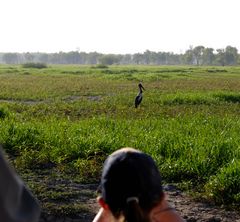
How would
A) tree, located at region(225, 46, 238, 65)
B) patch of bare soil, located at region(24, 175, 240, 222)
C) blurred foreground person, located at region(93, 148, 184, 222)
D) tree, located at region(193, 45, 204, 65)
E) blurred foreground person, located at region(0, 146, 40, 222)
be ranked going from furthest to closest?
tree, located at region(193, 45, 204, 65) → tree, located at region(225, 46, 238, 65) → patch of bare soil, located at region(24, 175, 240, 222) → blurred foreground person, located at region(93, 148, 184, 222) → blurred foreground person, located at region(0, 146, 40, 222)

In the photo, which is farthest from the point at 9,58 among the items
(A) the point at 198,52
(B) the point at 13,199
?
(B) the point at 13,199

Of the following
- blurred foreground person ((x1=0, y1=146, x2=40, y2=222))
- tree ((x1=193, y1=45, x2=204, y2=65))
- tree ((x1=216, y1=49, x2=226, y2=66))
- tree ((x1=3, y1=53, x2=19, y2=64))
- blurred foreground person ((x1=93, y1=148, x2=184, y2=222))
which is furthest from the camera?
tree ((x1=3, y1=53, x2=19, y2=64))

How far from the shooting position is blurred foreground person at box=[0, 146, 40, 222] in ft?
3.28

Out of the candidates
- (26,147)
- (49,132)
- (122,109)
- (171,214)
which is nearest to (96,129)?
(49,132)

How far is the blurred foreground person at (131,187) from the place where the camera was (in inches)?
59.6

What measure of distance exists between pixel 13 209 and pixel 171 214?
2.71 ft

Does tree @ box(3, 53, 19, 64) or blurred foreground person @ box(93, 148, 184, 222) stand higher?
blurred foreground person @ box(93, 148, 184, 222)

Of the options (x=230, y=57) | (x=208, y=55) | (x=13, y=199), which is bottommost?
(x=230, y=57)

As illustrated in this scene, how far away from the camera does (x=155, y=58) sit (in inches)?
6235

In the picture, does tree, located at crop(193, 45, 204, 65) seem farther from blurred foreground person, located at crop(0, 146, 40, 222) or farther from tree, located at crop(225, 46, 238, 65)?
blurred foreground person, located at crop(0, 146, 40, 222)

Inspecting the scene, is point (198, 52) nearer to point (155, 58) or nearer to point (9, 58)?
point (155, 58)

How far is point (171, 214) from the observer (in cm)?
171

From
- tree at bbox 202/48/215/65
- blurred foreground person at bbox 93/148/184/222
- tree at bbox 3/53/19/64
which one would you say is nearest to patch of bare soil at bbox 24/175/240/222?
blurred foreground person at bbox 93/148/184/222

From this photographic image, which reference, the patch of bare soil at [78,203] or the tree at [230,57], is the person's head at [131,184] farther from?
the tree at [230,57]
